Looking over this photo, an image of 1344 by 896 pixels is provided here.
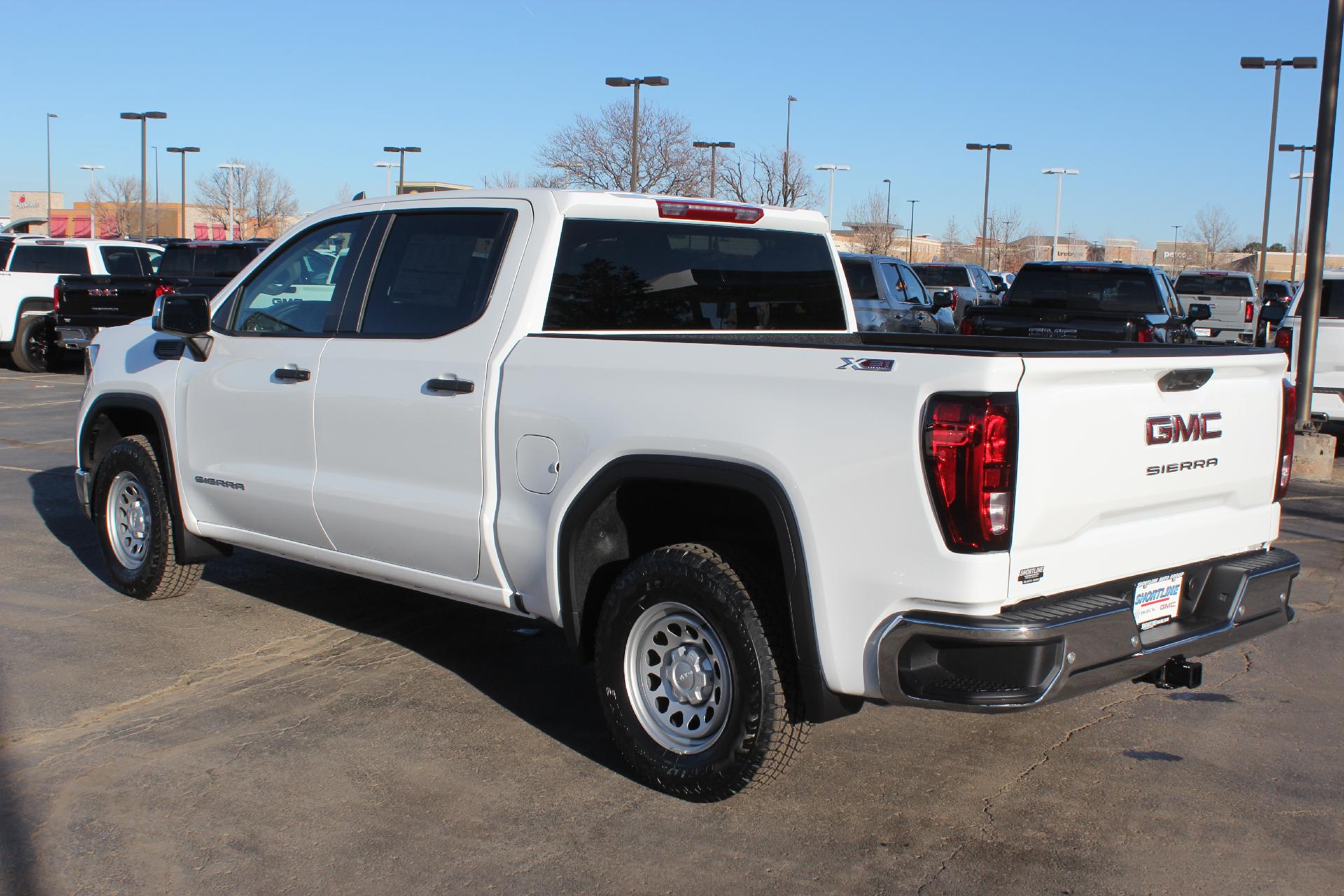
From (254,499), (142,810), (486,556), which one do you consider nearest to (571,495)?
(486,556)

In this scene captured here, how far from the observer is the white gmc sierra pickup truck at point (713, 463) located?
3.49 m

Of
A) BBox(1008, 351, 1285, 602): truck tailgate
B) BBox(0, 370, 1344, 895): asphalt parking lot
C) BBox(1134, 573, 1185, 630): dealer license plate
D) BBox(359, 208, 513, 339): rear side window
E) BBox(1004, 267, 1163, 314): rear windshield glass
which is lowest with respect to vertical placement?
BBox(0, 370, 1344, 895): asphalt parking lot

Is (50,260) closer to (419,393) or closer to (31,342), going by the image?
(31,342)

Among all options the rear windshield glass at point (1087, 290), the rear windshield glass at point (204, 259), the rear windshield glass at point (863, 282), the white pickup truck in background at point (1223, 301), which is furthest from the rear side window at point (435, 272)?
the white pickup truck in background at point (1223, 301)

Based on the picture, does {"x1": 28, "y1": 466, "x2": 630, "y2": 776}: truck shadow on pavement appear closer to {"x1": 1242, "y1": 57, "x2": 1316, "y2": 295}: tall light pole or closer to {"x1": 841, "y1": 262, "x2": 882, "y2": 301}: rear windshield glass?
{"x1": 841, "y1": 262, "x2": 882, "y2": 301}: rear windshield glass

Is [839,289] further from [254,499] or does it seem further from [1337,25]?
[1337,25]

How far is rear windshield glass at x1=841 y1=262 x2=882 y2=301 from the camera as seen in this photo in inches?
653

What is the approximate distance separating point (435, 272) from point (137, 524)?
8.40ft

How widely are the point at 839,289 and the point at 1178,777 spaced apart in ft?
8.41

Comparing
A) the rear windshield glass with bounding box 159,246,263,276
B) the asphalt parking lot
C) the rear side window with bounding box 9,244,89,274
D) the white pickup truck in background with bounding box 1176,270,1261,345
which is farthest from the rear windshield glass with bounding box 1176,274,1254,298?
the asphalt parking lot

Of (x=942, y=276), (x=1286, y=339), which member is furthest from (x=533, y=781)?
(x=942, y=276)

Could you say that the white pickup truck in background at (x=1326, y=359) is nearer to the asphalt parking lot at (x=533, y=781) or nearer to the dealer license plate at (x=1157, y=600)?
the asphalt parking lot at (x=533, y=781)

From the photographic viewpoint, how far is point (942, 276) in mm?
32875

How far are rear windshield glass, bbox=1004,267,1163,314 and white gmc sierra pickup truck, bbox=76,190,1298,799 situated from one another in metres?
9.15
